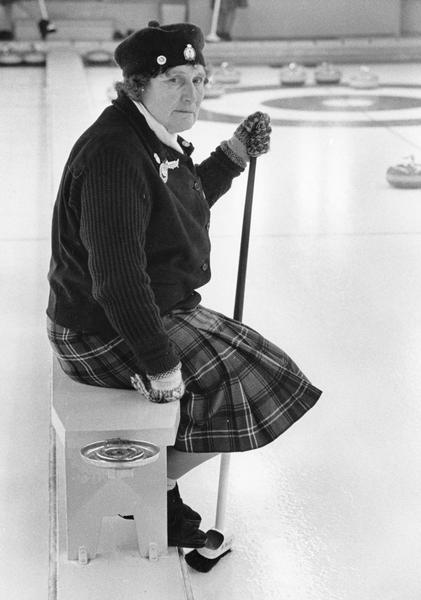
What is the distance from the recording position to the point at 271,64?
472 inches

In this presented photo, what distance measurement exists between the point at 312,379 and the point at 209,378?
0.97 meters

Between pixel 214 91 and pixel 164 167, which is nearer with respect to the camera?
pixel 164 167

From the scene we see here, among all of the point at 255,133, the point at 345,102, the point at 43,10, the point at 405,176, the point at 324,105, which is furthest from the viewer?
the point at 43,10

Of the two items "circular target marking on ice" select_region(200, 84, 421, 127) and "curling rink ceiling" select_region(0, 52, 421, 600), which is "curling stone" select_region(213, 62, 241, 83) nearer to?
"circular target marking on ice" select_region(200, 84, 421, 127)

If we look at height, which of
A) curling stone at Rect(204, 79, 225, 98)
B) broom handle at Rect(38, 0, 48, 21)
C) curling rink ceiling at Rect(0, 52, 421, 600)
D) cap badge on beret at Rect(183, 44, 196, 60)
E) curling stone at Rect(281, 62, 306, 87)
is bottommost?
curling rink ceiling at Rect(0, 52, 421, 600)

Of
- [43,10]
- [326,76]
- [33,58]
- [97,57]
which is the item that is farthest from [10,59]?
[326,76]

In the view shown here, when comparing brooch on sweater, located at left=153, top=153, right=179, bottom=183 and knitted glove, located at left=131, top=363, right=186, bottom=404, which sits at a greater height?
brooch on sweater, located at left=153, top=153, right=179, bottom=183

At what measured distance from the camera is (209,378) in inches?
78.2

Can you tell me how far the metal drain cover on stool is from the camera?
184 centimetres

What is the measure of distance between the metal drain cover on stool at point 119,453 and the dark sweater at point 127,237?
138 mm

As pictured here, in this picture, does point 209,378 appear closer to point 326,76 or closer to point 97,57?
point 326,76

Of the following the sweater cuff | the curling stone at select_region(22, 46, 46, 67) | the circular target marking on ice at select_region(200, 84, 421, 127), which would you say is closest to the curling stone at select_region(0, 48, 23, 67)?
the curling stone at select_region(22, 46, 46, 67)

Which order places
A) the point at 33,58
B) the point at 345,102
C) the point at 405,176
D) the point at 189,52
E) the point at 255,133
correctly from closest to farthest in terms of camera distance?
the point at 189,52, the point at 255,133, the point at 405,176, the point at 345,102, the point at 33,58

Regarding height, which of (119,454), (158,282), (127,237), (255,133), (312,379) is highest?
(255,133)
